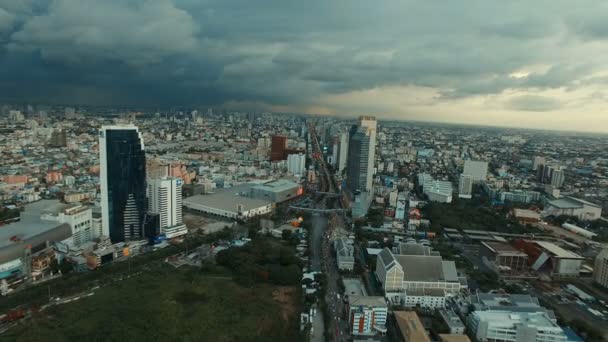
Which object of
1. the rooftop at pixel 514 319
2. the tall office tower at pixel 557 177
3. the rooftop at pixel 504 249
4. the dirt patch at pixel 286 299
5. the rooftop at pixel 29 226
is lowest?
the dirt patch at pixel 286 299

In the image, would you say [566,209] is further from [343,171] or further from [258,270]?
[258,270]

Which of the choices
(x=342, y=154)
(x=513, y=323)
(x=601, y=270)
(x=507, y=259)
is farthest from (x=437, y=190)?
(x=513, y=323)

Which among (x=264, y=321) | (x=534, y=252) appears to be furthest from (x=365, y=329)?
(x=534, y=252)

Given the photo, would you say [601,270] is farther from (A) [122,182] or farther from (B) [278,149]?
(B) [278,149]

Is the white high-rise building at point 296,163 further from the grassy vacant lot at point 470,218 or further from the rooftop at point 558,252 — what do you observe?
the rooftop at point 558,252

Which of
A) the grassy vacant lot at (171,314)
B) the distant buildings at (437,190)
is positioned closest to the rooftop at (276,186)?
the distant buildings at (437,190)

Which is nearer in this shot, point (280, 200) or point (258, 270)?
point (258, 270)

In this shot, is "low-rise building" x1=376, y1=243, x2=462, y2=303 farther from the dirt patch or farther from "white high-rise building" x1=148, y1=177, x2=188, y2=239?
"white high-rise building" x1=148, y1=177, x2=188, y2=239
